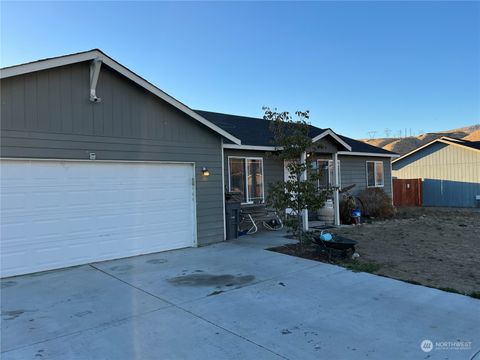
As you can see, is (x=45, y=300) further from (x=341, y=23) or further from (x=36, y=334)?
(x=341, y=23)

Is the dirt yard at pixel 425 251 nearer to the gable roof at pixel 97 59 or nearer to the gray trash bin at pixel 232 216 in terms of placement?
the gray trash bin at pixel 232 216

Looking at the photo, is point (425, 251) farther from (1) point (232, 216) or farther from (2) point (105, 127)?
(2) point (105, 127)

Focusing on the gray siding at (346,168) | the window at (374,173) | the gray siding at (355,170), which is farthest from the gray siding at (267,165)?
the window at (374,173)

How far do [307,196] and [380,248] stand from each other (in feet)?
6.97

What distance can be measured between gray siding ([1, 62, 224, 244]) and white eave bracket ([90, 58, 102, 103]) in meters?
0.10

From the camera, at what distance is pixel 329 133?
38.0 ft

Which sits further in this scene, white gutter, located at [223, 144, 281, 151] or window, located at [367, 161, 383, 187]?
window, located at [367, 161, 383, 187]

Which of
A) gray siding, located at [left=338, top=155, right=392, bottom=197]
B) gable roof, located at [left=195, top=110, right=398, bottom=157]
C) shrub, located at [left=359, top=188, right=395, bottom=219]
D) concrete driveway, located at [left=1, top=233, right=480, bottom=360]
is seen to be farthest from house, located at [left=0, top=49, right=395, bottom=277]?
shrub, located at [left=359, top=188, right=395, bottom=219]

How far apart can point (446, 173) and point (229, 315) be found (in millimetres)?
21784

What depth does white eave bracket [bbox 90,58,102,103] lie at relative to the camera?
6.98 metres

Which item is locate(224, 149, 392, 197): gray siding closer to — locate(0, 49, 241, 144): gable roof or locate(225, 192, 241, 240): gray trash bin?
locate(225, 192, 241, 240): gray trash bin

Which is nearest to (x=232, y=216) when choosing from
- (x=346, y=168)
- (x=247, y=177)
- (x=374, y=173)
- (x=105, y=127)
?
(x=247, y=177)

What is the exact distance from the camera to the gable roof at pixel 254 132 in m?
11.0

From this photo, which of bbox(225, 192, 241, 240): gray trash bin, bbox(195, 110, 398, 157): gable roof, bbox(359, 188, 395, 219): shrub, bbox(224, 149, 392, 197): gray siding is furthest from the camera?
bbox(359, 188, 395, 219): shrub
